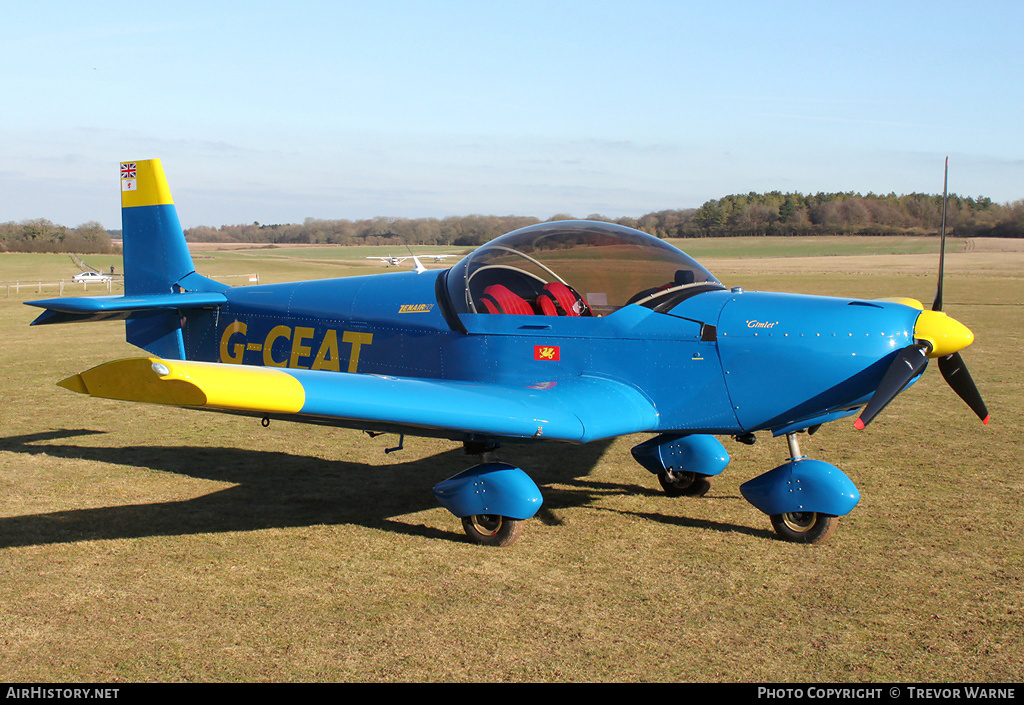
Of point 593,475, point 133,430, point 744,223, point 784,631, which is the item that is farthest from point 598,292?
point 744,223

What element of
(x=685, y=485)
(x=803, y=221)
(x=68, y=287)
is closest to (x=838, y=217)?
(x=803, y=221)

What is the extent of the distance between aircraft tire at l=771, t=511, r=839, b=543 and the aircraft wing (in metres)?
1.08

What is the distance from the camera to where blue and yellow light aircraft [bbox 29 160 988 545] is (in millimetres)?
5109

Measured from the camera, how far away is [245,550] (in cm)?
560

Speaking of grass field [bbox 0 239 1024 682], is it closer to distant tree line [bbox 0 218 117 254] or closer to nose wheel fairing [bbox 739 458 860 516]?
nose wheel fairing [bbox 739 458 860 516]

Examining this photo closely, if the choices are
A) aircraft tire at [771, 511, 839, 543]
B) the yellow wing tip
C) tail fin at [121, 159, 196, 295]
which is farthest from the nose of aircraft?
tail fin at [121, 159, 196, 295]

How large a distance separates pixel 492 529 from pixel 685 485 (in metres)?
1.94

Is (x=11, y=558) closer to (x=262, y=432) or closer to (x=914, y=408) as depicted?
(x=262, y=432)

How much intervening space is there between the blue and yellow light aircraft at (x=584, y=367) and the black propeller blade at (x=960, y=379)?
0.5 inches

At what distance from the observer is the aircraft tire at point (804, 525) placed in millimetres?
5613

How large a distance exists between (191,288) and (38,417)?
326cm

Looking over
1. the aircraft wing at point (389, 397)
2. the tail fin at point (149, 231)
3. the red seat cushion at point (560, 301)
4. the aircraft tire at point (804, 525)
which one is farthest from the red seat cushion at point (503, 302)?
the tail fin at point (149, 231)

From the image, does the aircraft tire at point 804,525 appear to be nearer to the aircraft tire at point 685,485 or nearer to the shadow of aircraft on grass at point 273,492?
the shadow of aircraft on grass at point 273,492

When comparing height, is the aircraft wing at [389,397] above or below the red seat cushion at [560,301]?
below
